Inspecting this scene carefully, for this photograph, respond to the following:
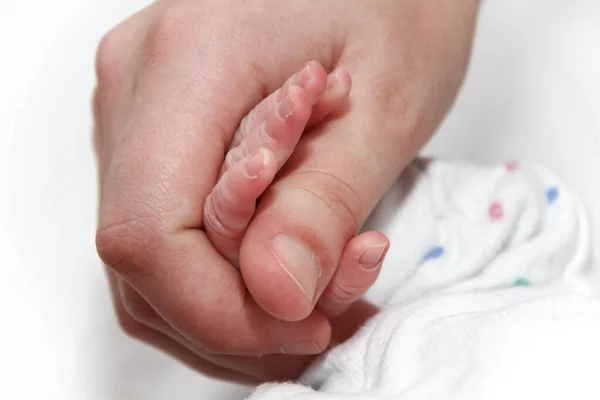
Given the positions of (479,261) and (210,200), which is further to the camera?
→ (479,261)

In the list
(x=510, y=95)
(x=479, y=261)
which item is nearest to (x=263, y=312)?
(x=479, y=261)

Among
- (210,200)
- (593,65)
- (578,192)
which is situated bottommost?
(578,192)

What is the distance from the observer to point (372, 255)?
49 centimetres

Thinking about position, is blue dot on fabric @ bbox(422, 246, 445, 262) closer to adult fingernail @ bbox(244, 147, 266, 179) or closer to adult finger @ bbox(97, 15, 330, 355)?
adult finger @ bbox(97, 15, 330, 355)

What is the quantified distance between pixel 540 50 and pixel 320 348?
688mm

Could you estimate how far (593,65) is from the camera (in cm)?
94

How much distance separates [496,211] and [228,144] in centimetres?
35

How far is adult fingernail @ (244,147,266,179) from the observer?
0.42m

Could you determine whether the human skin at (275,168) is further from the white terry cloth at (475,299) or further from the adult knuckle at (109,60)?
the adult knuckle at (109,60)

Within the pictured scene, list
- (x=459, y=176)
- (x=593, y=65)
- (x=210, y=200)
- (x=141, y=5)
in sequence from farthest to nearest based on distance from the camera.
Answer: (x=141, y=5)
(x=593, y=65)
(x=459, y=176)
(x=210, y=200)

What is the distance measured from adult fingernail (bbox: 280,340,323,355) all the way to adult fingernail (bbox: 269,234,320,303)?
10 centimetres

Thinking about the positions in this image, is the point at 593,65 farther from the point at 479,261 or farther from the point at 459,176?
the point at 479,261

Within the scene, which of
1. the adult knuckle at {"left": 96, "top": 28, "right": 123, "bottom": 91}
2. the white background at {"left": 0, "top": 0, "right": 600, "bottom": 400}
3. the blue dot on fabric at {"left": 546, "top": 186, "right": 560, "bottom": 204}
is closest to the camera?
the adult knuckle at {"left": 96, "top": 28, "right": 123, "bottom": 91}

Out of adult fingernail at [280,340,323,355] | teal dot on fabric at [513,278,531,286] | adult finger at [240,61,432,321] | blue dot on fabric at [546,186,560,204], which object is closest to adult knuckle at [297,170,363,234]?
adult finger at [240,61,432,321]
